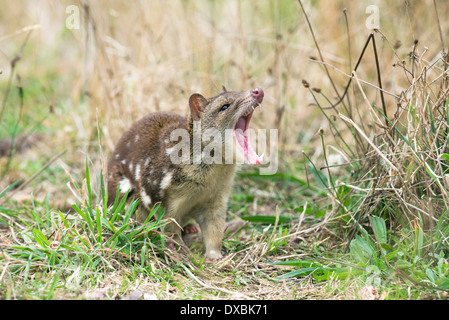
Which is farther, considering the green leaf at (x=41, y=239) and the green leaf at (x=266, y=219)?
the green leaf at (x=266, y=219)

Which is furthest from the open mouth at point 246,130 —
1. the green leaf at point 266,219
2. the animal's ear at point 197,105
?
the green leaf at point 266,219

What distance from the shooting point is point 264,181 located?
4719 mm

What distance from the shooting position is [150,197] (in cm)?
356

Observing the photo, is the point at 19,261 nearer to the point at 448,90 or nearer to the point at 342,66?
the point at 448,90

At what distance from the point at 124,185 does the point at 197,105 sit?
32.4 inches

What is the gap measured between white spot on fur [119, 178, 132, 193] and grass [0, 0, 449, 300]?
0.16 meters

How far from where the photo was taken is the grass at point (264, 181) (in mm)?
2895

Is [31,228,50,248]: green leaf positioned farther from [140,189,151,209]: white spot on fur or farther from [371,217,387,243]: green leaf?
[371,217,387,243]: green leaf

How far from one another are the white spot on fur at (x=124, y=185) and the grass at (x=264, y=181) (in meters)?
0.16

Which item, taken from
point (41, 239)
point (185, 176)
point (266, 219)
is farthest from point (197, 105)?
point (41, 239)

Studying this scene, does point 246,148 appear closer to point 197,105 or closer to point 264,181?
point 197,105

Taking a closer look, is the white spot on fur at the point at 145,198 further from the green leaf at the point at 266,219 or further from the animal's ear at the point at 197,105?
the green leaf at the point at 266,219

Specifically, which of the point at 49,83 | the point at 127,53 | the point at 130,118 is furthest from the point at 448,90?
the point at 49,83

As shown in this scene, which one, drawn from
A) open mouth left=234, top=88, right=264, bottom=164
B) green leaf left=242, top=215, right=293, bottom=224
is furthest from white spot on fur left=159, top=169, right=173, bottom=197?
green leaf left=242, top=215, right=293, bottom=224
